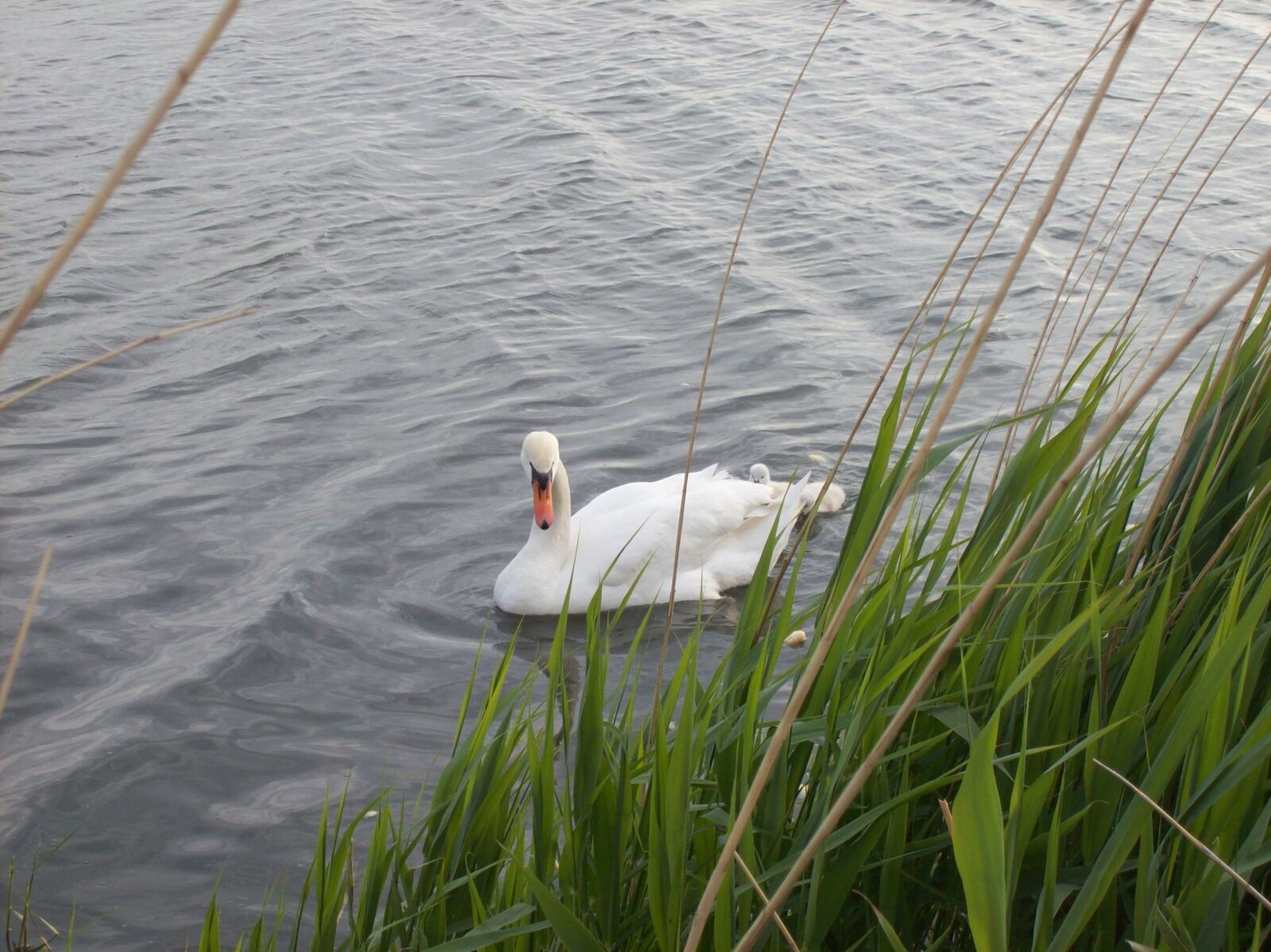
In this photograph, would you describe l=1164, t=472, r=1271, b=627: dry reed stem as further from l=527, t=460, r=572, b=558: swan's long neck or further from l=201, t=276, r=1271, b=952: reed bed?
l=527, t=460, r=572, b=558: swan's long neck

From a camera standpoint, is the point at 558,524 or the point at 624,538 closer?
the point at 624,538

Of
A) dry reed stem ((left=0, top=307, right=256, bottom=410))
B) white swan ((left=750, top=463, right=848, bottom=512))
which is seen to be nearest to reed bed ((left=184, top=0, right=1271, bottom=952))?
dry reed stem ((left=0, top=307, right=256, bottom=410))

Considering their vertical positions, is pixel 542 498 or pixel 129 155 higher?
pixel 129 155

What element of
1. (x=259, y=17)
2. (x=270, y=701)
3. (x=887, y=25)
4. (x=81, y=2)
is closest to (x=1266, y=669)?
(x=270, y=701)

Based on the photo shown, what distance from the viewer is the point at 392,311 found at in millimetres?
7383

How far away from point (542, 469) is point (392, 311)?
2780 mm

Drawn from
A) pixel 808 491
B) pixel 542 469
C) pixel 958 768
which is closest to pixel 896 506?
pixel 958 768

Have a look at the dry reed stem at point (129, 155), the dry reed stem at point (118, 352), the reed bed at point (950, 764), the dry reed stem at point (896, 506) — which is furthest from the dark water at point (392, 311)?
the dry reed stem at point (129, 155)

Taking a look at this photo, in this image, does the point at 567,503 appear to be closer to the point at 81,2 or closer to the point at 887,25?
the point at 887,25

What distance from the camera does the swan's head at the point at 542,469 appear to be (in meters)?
4.94

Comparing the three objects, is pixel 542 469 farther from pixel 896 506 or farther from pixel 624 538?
pixel 896 506

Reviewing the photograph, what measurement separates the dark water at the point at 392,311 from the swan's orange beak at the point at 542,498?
0.39 meters

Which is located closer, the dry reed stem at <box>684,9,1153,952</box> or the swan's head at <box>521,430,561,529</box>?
the dry reed stem at <box>684,9,1153,952</box>

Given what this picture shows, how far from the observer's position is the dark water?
4254 mm
